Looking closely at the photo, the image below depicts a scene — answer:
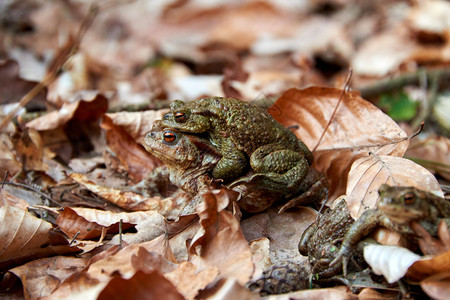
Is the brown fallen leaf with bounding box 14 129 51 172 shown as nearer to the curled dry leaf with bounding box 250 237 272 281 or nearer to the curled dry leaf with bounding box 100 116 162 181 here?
the curled dry leaf with bounding box 100 116 162 181

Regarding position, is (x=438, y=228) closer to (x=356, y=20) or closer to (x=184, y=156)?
(x=184, y=156)

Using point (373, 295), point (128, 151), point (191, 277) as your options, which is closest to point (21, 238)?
point (191, 277)

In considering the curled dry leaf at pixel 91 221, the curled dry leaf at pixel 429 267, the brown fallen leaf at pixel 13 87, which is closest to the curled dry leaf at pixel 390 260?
the curled dry leaf at pixel 429 267

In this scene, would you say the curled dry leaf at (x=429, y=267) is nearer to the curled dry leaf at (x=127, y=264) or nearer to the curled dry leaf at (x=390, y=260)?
the curled dry leaf at (x=390, y=260)

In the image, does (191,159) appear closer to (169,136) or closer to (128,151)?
(169,136)

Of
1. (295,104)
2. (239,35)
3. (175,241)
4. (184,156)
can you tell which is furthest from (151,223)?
(239,35)

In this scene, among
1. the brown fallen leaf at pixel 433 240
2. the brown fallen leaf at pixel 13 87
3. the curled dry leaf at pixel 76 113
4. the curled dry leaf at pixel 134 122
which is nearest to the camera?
the brown fallen leaf at pixel 433 240
